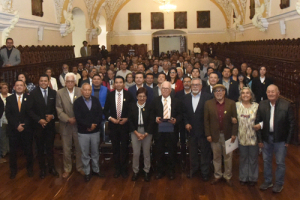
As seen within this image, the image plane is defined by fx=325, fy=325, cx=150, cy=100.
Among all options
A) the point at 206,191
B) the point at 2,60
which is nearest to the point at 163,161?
the point at 206,191

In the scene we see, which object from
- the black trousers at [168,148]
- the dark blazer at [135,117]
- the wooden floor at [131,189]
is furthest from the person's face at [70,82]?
the black trousers at [168,148]

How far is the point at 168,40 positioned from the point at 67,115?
22.3 metres

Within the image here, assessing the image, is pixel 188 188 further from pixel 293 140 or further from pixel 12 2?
pixel 12 2

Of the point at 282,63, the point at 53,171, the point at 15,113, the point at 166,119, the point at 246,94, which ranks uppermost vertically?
the point at 282,63

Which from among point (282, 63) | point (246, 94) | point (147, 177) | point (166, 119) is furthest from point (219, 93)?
point (282, 63)

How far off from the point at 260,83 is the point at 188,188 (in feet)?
10.8

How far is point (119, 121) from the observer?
5.09 m

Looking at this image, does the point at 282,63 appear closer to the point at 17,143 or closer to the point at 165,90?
the point at 165,90

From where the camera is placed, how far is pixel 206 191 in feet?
15.2

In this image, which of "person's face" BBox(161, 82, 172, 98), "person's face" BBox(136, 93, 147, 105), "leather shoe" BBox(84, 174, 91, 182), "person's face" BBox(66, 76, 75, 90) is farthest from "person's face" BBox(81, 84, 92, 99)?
"leather shoe" BBox(84, 174, 91, 182)

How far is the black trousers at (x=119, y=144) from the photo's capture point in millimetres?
5164

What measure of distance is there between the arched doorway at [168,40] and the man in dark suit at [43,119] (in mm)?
19675

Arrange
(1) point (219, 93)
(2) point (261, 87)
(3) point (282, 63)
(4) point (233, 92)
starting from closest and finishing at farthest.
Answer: (1) point (219, 93) < (4) point (233, 92) < (2) point (261, 87) < (3) point (282, 63)

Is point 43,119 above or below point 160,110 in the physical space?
below
